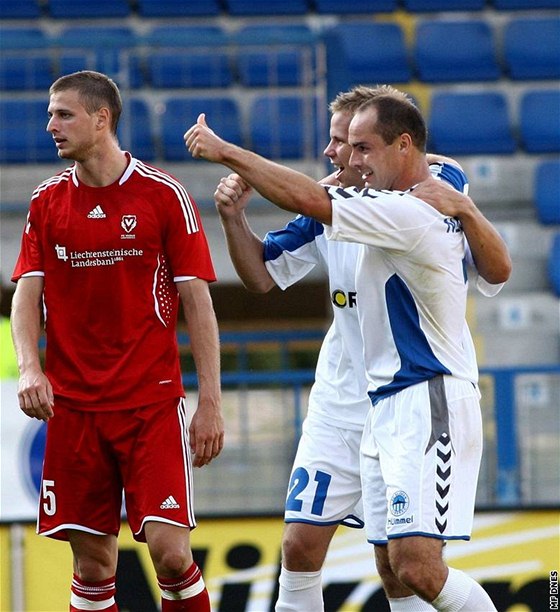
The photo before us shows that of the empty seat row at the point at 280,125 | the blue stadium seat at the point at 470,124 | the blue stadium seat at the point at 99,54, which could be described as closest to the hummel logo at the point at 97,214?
the blue stadium seat at the point at 99,54

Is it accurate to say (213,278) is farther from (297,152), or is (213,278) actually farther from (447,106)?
(447,106)

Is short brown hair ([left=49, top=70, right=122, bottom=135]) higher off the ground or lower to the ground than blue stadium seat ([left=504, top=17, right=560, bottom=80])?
lower

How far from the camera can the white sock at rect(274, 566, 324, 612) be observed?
15.9ft

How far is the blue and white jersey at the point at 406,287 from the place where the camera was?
414 centimetres

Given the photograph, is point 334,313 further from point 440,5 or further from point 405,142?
point 440,5

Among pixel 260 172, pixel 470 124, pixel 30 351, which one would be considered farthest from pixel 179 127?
pixel 260 172

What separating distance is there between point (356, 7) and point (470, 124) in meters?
1.67

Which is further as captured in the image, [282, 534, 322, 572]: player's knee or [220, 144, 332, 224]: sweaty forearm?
[282, 534, 322, 572]: player's knee

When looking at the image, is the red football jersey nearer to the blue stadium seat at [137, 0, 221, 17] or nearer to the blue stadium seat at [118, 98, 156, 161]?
the blue stadium seat at [118, 98, 156, 161]

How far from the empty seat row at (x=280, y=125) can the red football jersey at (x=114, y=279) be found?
5133 mm

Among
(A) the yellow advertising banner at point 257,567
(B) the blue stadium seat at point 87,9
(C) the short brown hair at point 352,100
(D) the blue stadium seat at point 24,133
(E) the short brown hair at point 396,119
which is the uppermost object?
(B) the blue stadium seat at point 87,9

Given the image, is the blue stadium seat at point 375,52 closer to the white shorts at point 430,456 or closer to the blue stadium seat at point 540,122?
the blue stadium seat at point 540,122

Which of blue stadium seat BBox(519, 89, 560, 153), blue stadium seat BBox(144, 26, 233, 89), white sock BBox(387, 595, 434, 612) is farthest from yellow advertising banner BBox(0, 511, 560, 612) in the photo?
blue stadium seat BBox(519, 89, 560, 153)

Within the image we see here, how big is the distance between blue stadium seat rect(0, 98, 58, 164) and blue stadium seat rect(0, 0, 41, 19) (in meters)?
1.69
